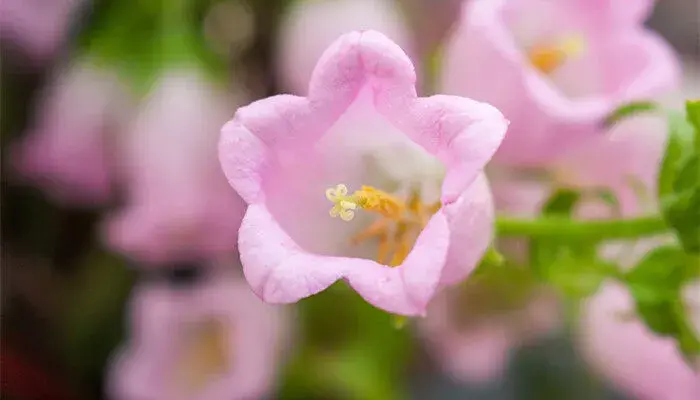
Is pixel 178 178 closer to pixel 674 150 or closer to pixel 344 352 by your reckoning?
pixel 344 352

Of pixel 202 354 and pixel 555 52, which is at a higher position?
pixel 555 52

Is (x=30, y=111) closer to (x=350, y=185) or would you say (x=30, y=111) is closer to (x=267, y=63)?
(x=267, y=63)

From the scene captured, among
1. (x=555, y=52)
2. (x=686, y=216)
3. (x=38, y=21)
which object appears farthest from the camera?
(x=38, y=21)

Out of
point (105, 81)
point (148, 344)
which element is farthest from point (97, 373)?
point (105, 81)

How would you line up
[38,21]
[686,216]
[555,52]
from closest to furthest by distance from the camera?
[686,216], [555,52], [38,21]

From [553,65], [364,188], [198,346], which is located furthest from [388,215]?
[198,346]

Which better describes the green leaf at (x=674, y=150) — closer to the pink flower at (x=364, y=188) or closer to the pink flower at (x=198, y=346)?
the pink flower at (x=364, y=188)

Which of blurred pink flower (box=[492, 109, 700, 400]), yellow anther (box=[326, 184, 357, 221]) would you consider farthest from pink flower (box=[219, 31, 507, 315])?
blurred pink flower (box=[492, 109, 700, 400])

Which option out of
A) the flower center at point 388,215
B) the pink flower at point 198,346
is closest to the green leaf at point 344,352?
the pink flower at point 198,346
